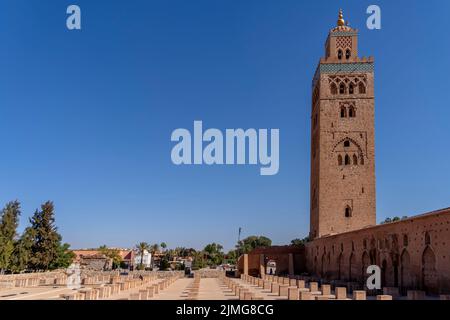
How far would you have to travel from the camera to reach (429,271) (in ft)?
53.2

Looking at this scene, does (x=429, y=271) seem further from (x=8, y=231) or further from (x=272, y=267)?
(x=272, y=267)

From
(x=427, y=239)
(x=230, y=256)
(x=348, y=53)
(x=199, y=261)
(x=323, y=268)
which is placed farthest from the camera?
(x=230, y=256)

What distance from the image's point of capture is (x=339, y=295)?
644 inches

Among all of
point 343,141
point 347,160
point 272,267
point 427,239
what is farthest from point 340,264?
point 272,267

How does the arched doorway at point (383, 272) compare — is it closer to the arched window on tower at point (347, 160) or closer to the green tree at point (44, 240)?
the arched window on tower at point (347, 160)

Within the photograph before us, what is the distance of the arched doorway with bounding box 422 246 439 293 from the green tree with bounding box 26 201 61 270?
28.0 metres

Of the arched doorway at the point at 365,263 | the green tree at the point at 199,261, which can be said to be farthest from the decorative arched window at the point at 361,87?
the green tree at the point at 199,261

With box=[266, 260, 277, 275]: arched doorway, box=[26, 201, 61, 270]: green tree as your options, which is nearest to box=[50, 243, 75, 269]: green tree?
box=[26, 201, 61, 270]: green tree

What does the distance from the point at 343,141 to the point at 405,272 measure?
14.6 m

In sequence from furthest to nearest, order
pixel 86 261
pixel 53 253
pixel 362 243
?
pixel 86 261, pixel 53 253, pixel 362 243

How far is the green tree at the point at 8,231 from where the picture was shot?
2956cm
